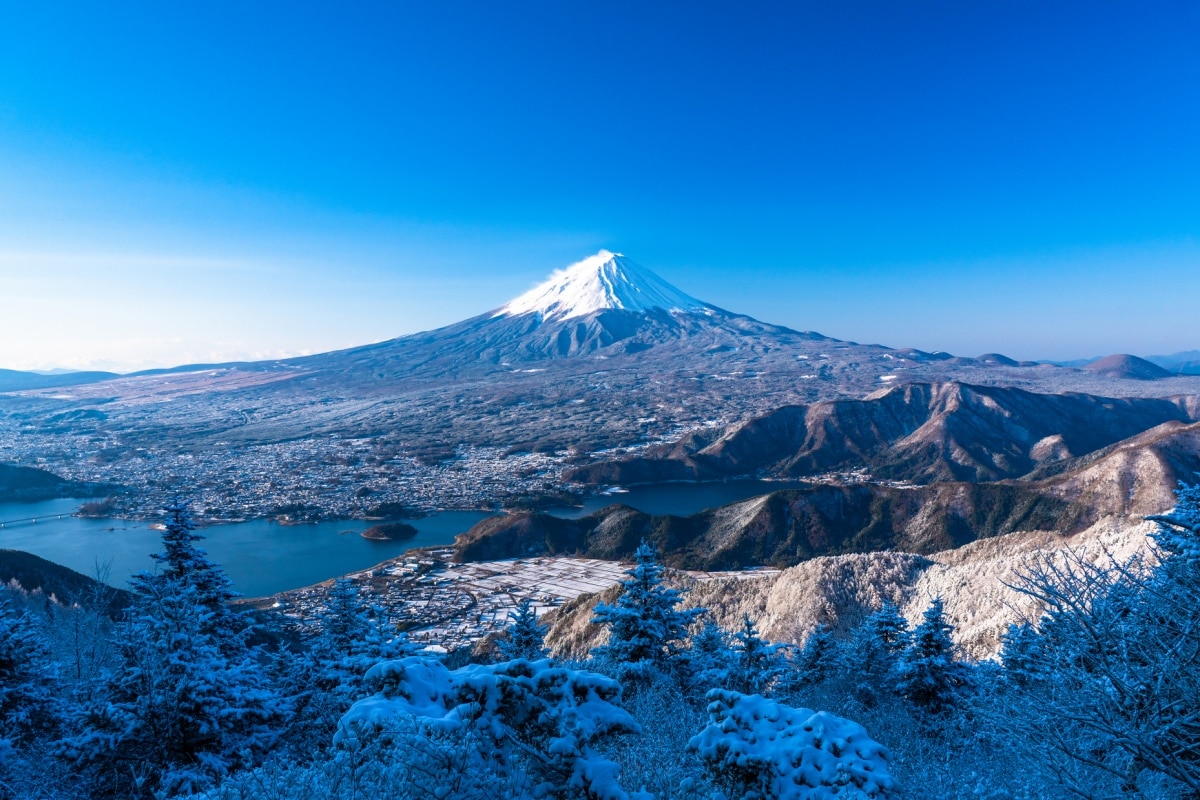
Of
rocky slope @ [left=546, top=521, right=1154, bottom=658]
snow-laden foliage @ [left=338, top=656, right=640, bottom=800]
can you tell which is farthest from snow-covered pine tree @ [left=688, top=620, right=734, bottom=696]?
rocky slope @ [left=546, top=521, right=1154, bottom=658]

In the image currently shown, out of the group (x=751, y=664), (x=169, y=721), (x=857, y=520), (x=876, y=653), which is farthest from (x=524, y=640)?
(x=857, y=520)

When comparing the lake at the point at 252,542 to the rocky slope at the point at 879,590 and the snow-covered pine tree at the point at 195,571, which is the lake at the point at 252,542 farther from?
the snow-covered pine tree at the point at 195,571

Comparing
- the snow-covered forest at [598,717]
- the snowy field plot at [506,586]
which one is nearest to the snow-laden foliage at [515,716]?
the snow-covered forest at [598,717]

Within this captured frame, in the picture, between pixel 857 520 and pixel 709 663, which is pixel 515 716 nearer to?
pixel 709 663

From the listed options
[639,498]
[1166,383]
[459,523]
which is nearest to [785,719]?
[459,523]

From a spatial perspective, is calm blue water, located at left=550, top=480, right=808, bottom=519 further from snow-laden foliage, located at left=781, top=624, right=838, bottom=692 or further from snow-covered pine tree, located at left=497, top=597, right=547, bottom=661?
snow-covered pine tree, located at left=497, top=597, right=547, bottom=661

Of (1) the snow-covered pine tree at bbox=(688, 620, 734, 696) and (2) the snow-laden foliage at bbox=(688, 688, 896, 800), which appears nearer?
(2) the snow-laden foliage at bbox=(688, 688, 896, 800)
